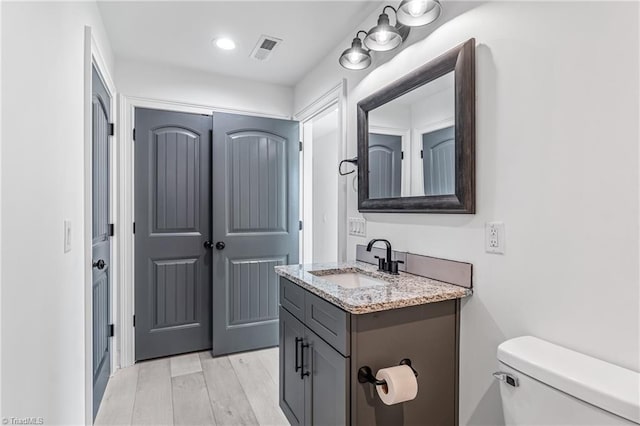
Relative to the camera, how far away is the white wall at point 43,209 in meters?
0.85

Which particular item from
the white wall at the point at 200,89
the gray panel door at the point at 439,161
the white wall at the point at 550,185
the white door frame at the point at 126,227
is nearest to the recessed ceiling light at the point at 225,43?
the white wall at the point at 200,89

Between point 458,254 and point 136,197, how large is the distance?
2317mm

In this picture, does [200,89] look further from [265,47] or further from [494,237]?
[494,237]

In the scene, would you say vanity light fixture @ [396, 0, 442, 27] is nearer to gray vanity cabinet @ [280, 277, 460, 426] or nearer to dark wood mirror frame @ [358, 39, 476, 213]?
dark wood mirror frame @ [358, 39, 476, 213]

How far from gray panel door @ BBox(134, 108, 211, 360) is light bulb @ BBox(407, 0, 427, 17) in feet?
6.23

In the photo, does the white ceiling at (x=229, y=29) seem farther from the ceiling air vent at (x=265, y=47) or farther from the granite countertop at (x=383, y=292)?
the granite countertop at (x=383, y=292)

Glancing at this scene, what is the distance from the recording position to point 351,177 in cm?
223

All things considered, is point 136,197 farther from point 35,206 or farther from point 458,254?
point 458,254

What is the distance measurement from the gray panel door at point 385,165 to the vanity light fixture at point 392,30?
42cm

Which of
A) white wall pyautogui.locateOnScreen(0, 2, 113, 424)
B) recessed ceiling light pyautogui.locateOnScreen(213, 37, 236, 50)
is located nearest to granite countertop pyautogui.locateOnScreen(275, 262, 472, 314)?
white wall pyautogui.locateOnScreen(0, 2, 113, 424)

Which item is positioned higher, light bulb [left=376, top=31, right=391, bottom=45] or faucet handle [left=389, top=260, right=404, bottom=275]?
light bulb [left=376, top=31, right=391, bottom=45]

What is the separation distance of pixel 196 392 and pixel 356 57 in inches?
89.1

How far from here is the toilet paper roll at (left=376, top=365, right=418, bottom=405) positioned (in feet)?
3.81

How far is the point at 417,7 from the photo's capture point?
1453 millimetres
